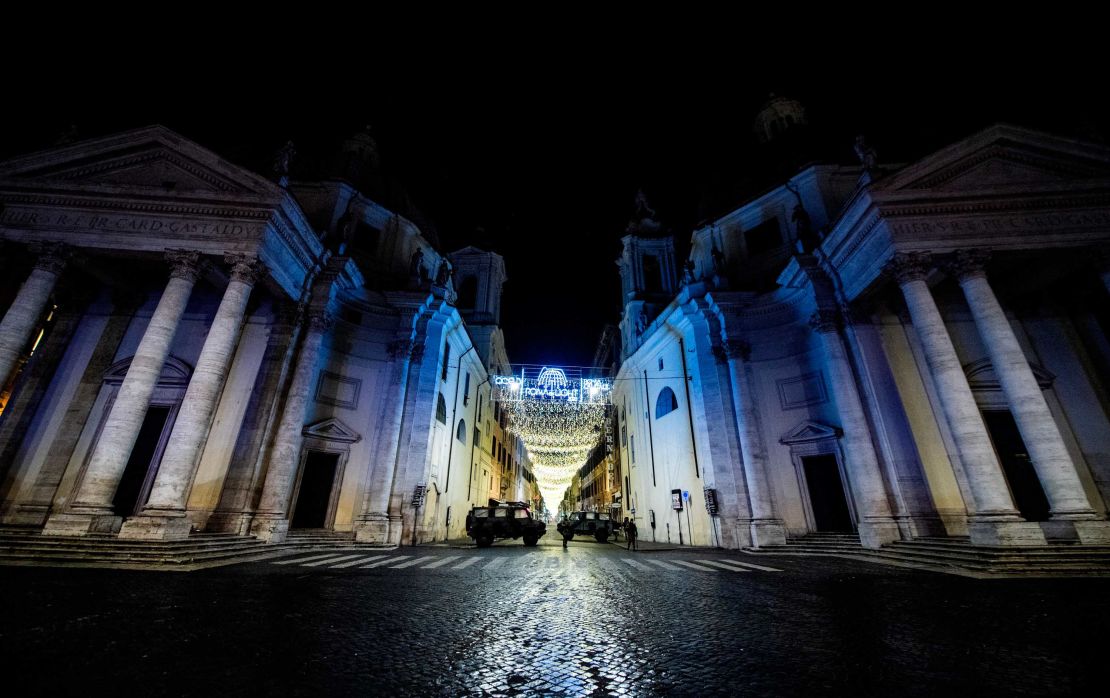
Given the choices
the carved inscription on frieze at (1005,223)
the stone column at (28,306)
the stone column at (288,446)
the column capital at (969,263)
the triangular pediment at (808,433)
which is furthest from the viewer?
the triangular pediment at (808,433)

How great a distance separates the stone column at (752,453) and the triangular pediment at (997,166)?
807 cm

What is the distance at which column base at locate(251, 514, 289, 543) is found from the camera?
13211 millimetres

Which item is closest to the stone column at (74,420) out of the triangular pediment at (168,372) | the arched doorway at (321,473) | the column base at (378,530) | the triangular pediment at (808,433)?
the triangular pediment at (168,372)

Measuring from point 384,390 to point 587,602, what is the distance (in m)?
15.0

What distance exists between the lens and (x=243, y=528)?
513 inches

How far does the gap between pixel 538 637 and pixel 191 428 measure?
460 inches

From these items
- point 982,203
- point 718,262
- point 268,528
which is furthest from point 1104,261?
point 268,528

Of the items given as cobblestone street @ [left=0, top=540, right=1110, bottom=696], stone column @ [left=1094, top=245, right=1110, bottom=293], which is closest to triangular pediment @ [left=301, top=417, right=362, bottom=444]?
cobblestone street @ [left=0, top=540, right=1110, bottom=696]

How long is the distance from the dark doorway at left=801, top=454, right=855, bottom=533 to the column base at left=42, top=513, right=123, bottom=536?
71.9 ft

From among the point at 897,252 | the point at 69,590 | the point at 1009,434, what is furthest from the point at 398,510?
the point at 1009,434

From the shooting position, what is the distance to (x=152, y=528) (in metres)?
9.43

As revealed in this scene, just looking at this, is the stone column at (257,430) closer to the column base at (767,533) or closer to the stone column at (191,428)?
the stone column at (191,428)

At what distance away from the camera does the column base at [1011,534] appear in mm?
9352

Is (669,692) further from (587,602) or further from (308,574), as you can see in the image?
(308,574)
